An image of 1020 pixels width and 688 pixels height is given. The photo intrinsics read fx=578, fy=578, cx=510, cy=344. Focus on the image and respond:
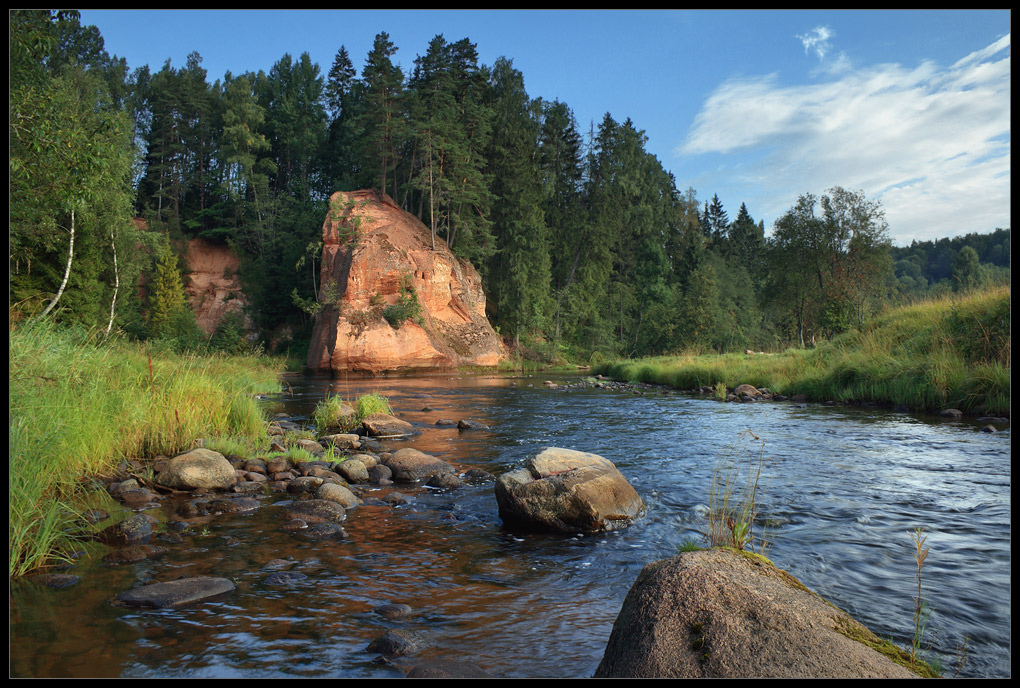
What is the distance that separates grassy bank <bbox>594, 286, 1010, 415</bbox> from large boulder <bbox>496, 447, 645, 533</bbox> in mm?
11311

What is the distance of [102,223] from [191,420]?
25.1 m

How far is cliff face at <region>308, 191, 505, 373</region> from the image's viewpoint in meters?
34.7

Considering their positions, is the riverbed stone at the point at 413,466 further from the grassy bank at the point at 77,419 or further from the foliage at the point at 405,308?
the foliage at the point at 405,308

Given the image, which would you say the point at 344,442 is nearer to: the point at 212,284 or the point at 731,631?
the point at 731,631

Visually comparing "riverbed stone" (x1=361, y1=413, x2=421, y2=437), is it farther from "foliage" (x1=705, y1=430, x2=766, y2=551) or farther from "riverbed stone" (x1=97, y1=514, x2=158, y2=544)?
"riverbed stone" (x1=97, y1=514, x2=158, y2=544)

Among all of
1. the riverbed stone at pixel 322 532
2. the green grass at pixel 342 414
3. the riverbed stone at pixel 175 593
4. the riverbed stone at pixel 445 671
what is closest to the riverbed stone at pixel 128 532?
the riverbed stone at pixel 175 593

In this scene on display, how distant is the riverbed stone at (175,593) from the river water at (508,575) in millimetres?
115

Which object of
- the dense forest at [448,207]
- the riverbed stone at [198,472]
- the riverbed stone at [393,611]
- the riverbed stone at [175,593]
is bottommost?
the riverbed stone at [393,611]

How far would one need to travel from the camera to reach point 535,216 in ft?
165

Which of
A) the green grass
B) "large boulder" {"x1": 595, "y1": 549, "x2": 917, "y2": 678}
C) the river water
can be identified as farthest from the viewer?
the green grass

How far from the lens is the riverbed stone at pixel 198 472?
744 cm

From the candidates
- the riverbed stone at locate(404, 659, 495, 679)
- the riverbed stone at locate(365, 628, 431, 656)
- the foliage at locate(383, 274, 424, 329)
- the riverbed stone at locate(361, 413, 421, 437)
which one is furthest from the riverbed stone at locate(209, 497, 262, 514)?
the foliage at locate(383, 274, 424, 329)

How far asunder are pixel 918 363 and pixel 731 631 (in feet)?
53.7

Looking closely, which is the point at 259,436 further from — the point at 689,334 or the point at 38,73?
the point at 689,334
